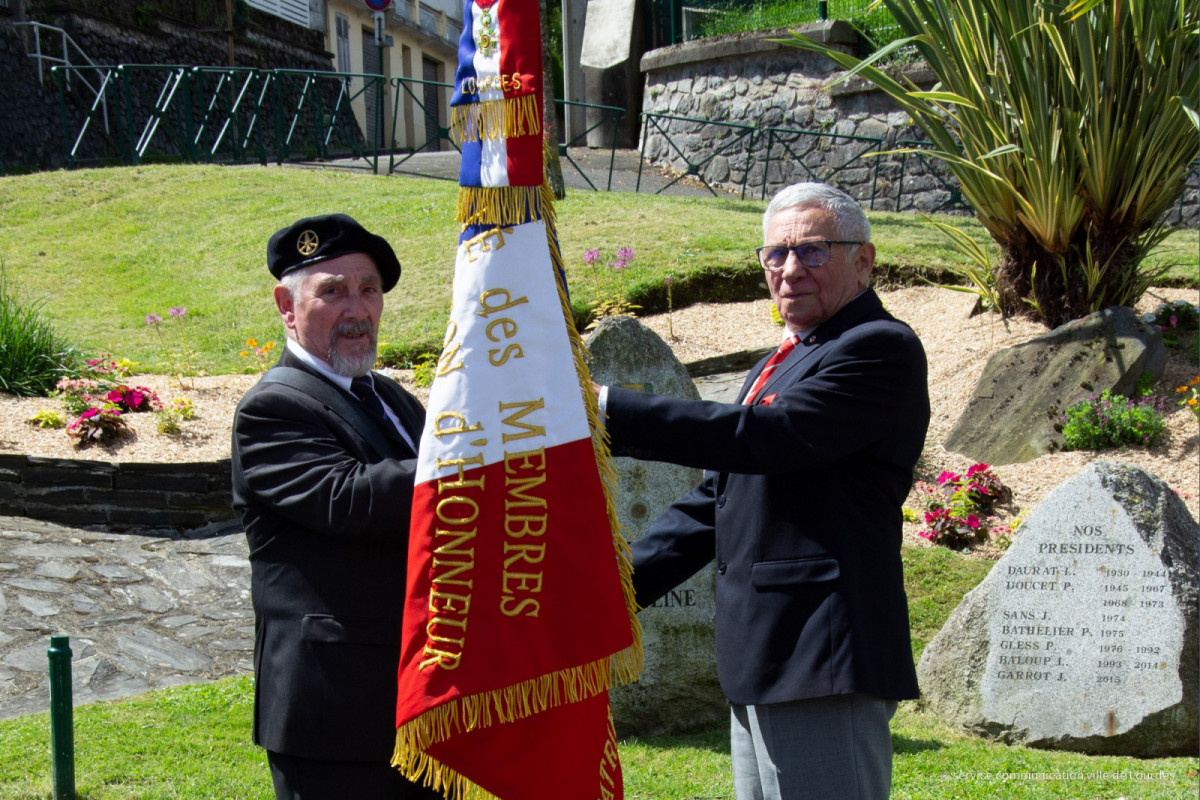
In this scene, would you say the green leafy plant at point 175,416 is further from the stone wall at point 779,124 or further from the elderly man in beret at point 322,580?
the stone wall at point 779,124

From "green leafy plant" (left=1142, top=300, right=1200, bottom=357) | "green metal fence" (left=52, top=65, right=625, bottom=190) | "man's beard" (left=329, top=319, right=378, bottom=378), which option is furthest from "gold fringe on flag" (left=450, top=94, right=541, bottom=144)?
"green metal fence" (left=52, top=65, right=625, bottom=190)

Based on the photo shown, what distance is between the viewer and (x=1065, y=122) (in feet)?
26.9

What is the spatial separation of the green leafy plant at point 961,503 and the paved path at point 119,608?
4.26 metres

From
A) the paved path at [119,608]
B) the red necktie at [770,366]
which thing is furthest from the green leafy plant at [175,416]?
the red necktie at [770,366]

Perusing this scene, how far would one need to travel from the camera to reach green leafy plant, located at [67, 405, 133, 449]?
809 centimetres

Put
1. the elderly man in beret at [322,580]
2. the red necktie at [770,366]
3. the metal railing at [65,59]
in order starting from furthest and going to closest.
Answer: the metal railing at [65,59], the red necktie at [770,366], the elderly man in beret at [322,580]

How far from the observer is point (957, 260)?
37.7ft

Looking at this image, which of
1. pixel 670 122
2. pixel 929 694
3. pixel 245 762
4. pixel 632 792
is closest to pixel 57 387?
pixel 245 762

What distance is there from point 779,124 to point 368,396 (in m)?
17.1

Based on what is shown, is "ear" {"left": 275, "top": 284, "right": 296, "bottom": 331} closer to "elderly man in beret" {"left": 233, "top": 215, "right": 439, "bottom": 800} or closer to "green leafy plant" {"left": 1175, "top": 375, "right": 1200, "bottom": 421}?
"elderly man in beret" {"left": 233, "top": 215, "right": 439, "bottom": 800}

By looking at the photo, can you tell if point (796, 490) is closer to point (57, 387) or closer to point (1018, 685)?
point (1018, 685)

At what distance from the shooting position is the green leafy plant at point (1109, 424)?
7.88 metres

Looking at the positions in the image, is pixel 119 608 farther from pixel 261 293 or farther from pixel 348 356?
pixel 261 293

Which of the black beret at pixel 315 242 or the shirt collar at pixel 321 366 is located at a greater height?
the black beret at pixel 315 242
